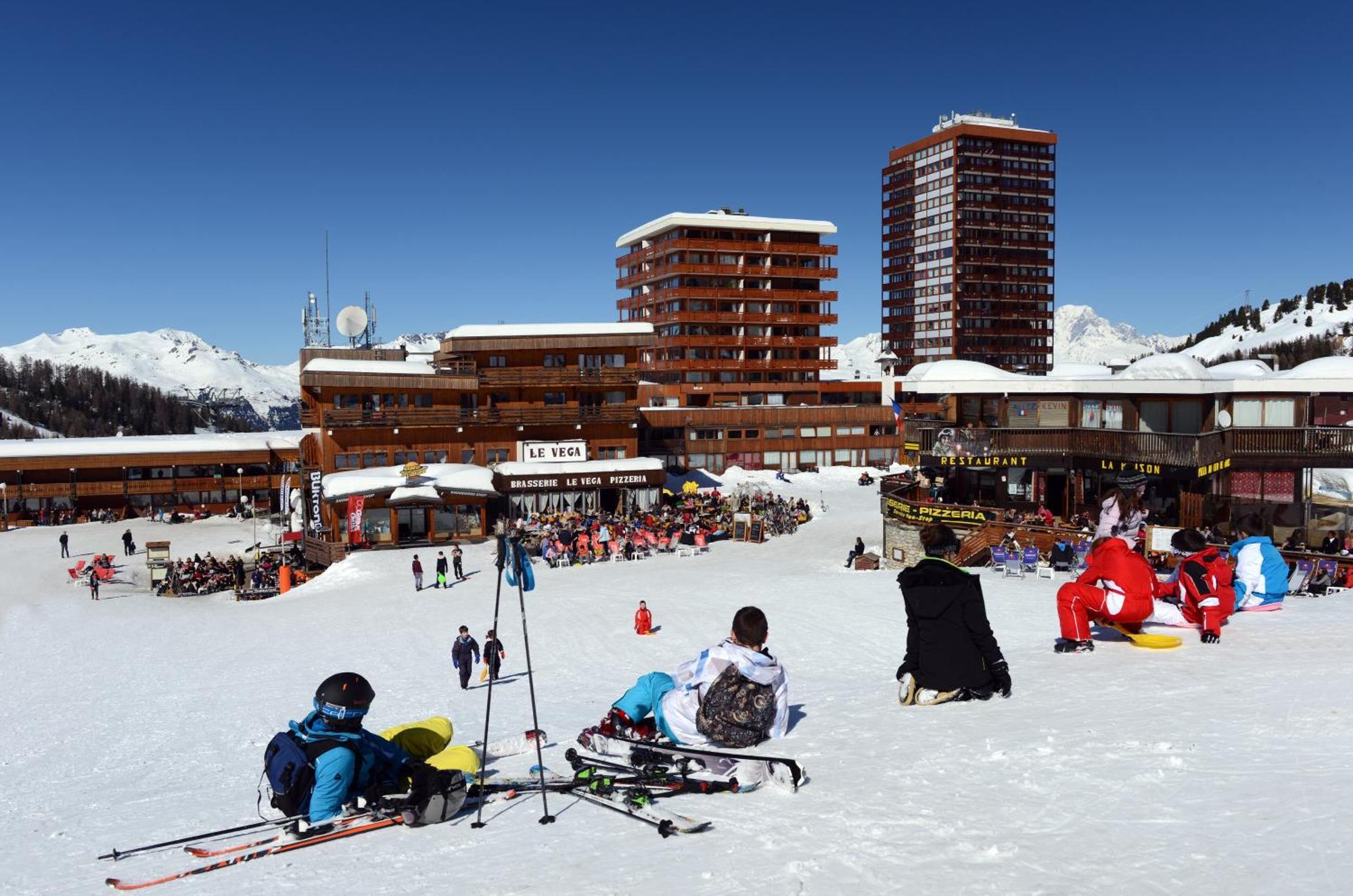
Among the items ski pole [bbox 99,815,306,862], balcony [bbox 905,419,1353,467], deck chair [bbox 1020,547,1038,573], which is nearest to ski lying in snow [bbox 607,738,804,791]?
ski pole [bbox 99,815,306,862]

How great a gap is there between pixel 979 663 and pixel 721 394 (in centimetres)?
6434

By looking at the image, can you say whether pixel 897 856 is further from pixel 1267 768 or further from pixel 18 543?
pixel 18 543

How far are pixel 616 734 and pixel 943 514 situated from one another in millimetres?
22112

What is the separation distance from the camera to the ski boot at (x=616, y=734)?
27.0 ft

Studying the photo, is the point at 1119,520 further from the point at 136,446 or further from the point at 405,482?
the point at 136,446

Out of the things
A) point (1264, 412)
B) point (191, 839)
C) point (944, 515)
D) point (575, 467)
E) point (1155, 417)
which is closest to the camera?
point (191, 839)

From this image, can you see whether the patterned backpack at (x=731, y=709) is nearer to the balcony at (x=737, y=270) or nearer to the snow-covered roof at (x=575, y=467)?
the snow-covered roof at (x=575, y=467)

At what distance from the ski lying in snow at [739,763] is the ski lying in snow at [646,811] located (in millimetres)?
608

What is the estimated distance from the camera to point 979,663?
884 centimetres

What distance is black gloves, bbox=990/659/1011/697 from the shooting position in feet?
28.9

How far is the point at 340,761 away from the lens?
6.84 m

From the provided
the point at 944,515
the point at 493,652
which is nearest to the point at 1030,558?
the point at 944,515

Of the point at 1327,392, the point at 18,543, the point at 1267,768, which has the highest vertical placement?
the point at 1327,392

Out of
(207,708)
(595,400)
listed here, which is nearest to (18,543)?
(595,400)
